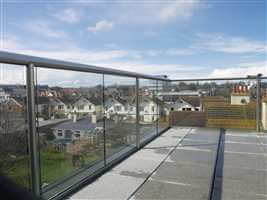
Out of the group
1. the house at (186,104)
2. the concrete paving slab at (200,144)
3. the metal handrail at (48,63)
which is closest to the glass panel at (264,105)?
the house at (186,104)

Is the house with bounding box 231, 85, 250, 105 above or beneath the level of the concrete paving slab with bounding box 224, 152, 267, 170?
above

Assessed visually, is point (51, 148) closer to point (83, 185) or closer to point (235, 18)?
point (83, 185)

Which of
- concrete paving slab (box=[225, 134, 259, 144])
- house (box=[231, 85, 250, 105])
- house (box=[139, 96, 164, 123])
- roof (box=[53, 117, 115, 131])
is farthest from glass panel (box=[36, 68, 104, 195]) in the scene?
house (box=[231, 85, 250, 105])

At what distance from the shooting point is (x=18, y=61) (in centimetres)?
137

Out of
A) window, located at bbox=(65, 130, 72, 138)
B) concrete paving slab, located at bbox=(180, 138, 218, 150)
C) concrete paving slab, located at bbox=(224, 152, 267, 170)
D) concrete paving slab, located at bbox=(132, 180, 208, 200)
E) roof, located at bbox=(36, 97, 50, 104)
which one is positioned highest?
roof, located at bbox=(36, 97, 50, 104)

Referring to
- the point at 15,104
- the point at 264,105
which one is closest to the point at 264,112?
the point at 264,105

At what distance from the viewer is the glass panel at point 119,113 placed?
8.79 ft

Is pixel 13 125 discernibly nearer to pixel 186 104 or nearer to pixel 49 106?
pixel 49 106

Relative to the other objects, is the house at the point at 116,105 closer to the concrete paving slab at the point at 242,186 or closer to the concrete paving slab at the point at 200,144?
the concrete paving slab at the point at 200,144

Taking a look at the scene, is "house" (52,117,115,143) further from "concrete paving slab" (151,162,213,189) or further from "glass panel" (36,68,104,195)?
"concrete paving slab" (151,162,213,189)

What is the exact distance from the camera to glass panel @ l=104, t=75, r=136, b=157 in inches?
106

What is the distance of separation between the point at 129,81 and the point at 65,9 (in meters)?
1.83

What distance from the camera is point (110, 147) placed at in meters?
2.81

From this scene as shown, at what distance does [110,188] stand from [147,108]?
228 centimetres
